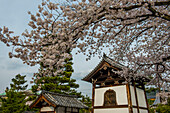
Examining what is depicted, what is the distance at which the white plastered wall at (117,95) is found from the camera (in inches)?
369

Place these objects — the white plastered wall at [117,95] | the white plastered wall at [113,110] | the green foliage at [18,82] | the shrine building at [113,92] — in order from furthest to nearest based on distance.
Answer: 1. the green foliage at [18,82]
2. the white plastered wall at [117,95]
3. the shrine building at [113,92]
4. the white plastered wall at [113,110]

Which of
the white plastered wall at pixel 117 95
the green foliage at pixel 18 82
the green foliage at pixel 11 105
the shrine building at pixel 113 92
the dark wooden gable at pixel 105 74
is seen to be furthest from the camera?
the green foliage at pixel 18 82

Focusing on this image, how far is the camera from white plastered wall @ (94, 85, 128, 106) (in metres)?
9.38

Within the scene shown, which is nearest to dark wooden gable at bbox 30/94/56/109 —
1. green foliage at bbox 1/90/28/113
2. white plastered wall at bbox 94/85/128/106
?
white plastered wall at bbox 94/85/128/106

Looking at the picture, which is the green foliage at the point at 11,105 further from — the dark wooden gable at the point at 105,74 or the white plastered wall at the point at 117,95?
the white plastered wall at the point at 117,95

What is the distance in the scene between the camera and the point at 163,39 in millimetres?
5449

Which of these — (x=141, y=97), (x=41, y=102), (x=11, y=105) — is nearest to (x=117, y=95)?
(x=141, y=97)

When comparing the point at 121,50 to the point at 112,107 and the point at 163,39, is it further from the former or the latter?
the point at 112,107

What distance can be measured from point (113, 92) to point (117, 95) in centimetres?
39

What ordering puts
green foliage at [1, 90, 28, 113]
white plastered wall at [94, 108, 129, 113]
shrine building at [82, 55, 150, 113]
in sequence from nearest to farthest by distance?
white plastered wall at [94, 108, 129, 113] → shrine building at [82, 55, 150, 113] → green foliage at [1, 90, 28, 113]

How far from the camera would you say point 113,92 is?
9.97 m

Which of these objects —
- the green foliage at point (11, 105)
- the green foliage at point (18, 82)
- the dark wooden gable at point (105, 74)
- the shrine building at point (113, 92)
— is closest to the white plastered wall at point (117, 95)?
the shrine building at point (113, 92)

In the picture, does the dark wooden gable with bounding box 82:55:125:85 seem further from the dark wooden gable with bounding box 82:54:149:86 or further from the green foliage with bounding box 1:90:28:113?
the green foliage with bounding box 1:90:28:113

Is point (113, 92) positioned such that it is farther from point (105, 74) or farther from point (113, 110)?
point (105, 74)
